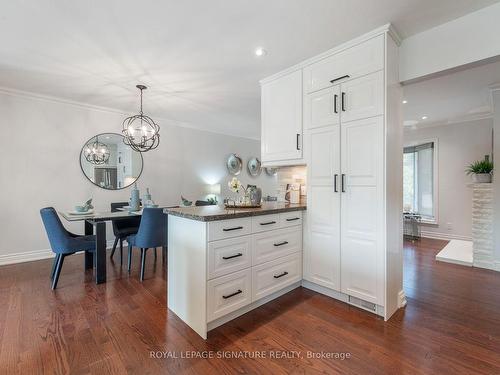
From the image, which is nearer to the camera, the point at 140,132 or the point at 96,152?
the point at 96,152

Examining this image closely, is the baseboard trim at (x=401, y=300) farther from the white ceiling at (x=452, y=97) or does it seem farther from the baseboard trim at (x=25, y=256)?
the baseboard trim at (x=25, y=256)

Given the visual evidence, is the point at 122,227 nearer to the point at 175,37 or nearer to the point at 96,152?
the point at 96,152

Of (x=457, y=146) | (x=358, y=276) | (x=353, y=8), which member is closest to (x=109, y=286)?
(x=358, y=276)

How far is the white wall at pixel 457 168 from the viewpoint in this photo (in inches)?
192

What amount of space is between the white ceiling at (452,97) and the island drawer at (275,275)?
249cm

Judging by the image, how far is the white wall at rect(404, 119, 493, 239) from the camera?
489 centimetres

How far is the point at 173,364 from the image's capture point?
160 centimetres

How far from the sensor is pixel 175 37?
2336 mm

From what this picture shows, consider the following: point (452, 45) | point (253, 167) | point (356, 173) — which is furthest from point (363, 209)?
point (253, 167)

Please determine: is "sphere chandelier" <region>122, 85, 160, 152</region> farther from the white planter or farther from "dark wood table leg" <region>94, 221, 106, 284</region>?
the white planter

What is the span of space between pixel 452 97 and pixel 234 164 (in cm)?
459

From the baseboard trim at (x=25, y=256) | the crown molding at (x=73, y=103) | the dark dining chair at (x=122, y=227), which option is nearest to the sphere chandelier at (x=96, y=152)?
the crown molding at (x=73, y=103)

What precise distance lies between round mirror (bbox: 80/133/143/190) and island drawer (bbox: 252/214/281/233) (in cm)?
348

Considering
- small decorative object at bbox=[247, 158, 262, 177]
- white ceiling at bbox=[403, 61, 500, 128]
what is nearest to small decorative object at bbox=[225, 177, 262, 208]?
white ceiling at bbox=[403, 61, 500, 128]
